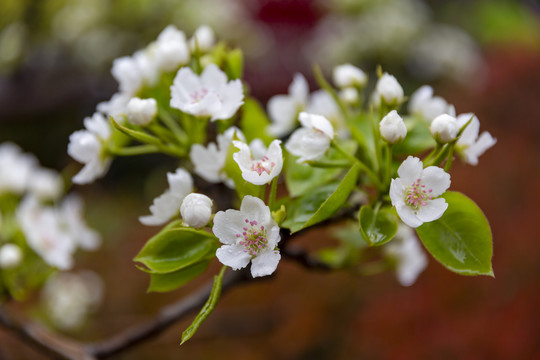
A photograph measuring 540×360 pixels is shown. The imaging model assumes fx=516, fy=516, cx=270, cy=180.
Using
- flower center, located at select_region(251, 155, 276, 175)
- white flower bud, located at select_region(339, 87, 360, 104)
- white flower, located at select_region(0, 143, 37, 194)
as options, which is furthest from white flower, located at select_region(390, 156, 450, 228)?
white flower, located at select_region(0, 143, 37, 194)

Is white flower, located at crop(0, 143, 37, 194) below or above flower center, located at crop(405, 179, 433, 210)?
below

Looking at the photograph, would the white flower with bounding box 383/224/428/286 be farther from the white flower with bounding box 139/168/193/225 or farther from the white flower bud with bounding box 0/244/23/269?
the white flower bud with bounding box 0/244/23/269

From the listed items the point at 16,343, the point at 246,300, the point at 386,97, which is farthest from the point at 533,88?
the point at 16,343

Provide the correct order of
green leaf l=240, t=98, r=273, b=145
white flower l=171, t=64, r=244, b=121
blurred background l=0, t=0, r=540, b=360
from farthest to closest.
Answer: blurred background l=0, t=0, r=540, b=360, green leaf l=240, t=98, r=273, b=145, white flower l=171, t=64, r=244, b=121

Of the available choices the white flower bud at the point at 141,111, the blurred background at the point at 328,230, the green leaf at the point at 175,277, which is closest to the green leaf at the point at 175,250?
the green leaf at the point at 175,277

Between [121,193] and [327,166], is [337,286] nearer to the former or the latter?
[327,166]

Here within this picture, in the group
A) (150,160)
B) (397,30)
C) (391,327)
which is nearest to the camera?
(391,327)
